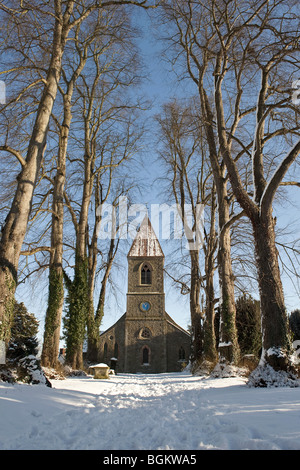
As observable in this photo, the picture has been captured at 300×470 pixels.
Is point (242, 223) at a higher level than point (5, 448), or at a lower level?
higher

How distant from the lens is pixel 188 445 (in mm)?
2959

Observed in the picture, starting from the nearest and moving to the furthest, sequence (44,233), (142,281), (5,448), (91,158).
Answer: (5,448) < (44,233) < (91,158) < (142,281)

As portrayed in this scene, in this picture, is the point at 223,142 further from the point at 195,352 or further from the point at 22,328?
the point at 22,328

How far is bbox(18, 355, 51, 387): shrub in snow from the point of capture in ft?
24.1

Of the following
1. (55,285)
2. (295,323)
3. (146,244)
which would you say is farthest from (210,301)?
(146,244)

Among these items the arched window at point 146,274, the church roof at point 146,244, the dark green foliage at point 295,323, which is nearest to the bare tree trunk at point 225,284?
the dark green foliage at point 295,323

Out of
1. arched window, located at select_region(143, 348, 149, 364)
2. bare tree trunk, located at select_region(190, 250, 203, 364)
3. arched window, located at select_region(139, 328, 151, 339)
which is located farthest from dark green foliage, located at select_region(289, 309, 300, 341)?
arched window, located at select_region(143, 348, 149, 364)

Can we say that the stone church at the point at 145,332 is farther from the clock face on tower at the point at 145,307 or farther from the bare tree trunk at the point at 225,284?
the bare tree trunk at the point at 225,284

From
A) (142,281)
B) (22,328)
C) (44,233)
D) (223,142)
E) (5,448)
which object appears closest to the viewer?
(5,448)

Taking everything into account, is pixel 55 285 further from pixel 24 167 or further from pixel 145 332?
pixel 145 332

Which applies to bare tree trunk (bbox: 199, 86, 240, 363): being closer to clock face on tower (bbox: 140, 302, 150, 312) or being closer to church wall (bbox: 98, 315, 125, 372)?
clock face on tower (bbox: 140, 302, 150, 312)

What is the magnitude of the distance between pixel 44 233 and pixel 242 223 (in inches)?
380
